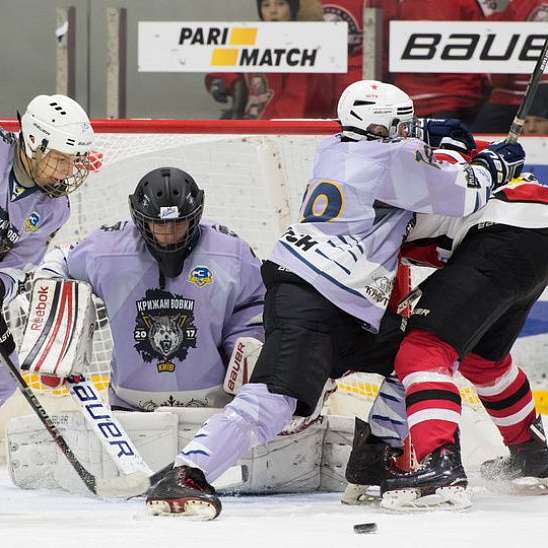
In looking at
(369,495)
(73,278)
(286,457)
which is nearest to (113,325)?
(73,278)

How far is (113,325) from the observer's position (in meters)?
3.41

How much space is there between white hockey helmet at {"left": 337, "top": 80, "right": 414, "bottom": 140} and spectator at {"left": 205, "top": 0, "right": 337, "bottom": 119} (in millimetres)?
1988

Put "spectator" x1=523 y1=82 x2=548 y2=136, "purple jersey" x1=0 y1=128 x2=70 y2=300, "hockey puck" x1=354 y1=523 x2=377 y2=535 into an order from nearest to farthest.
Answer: "hockey puck" x1=354 y1=523 x2=377 y2=535
"purple jersey" x1=0 y1=128 x2=70 y2=300
"spectator" x1=523 y1=82 x2=548 y2=136

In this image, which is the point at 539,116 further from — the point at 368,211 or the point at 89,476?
the point at 89,476

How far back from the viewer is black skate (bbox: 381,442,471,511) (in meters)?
2.74

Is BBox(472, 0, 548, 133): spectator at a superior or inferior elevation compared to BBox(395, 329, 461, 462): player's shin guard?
superior

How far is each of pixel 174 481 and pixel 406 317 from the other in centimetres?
76

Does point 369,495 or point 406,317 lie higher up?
point 406,317

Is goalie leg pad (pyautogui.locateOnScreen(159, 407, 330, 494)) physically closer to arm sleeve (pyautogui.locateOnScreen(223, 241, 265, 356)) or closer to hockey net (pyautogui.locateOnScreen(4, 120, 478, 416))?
arm sleeve (pyautogui.locateOnScreen(223, 241, 265, 356))

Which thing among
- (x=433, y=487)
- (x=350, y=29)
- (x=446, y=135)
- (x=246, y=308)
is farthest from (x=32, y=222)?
(x=350, y=29)

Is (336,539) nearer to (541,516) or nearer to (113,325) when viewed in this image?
(541,516)

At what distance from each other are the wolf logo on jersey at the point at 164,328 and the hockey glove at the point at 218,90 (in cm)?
192

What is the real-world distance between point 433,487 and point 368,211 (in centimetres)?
61

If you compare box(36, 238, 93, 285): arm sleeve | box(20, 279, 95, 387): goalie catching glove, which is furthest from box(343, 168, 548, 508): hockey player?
box(36, 238, 93, 285): arm sleeve
